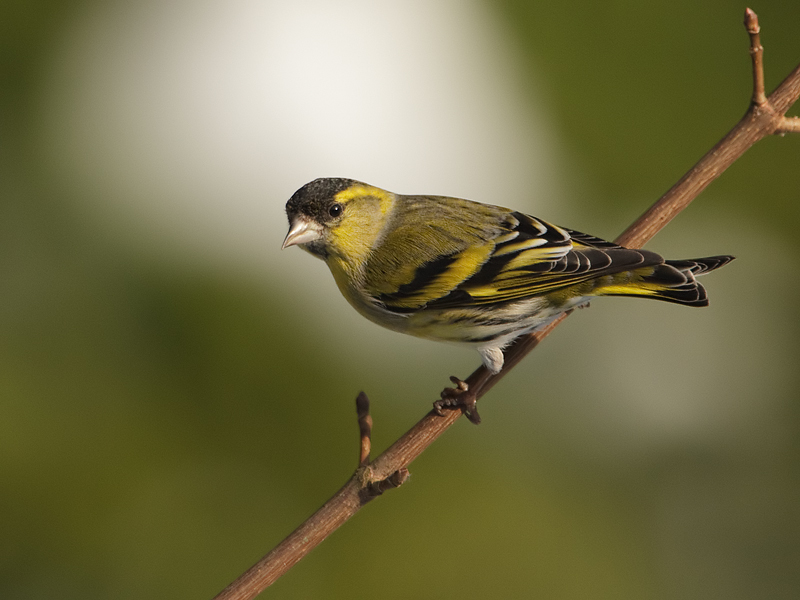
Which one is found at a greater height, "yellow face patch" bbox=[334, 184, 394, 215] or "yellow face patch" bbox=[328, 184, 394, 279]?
"yellow face patch" bbox=[334, 184, 394, 215]

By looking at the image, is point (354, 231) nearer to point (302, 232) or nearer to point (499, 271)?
point (302, 232)

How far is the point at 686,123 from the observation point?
500cm

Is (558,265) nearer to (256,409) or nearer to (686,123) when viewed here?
(256,409)

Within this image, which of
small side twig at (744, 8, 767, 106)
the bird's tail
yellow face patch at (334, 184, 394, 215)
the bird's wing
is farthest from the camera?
yellow face patch at (334, 184, 394, 215)

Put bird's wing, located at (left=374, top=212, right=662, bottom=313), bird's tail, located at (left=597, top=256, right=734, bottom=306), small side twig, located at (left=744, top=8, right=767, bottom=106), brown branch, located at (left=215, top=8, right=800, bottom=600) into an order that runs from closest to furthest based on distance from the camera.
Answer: brown branch, located at (left=215, top=8, right=800, bottom=600) < small side twig, located at (left=744, top=8, right=767, bottom=106) < bird's tail, located at (left=597, top=256, right=734, bottom=306) < bird's wing, located at (left=374, top=212, right=662, bottom=313)

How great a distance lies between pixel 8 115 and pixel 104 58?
2.45 feet

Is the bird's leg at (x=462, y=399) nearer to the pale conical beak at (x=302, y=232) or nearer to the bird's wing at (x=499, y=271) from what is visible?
the bird's wing at (x=499, y=271)

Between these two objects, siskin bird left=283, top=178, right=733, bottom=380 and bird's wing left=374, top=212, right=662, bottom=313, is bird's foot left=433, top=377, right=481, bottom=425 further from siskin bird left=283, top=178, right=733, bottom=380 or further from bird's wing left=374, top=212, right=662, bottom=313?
bird's wing left=374, top=212, right=662, bottom=313

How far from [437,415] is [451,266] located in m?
0.61

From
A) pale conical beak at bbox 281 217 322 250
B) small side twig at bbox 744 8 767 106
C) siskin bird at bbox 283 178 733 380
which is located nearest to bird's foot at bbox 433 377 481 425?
siskin bird at bbox 283 178 733 380

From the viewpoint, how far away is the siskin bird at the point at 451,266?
2.68 metres

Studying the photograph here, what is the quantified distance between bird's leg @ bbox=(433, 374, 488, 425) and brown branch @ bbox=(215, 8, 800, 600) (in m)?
0.02

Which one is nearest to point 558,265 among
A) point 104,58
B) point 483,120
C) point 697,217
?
point 697,217

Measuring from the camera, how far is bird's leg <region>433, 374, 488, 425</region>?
246 centimetres
